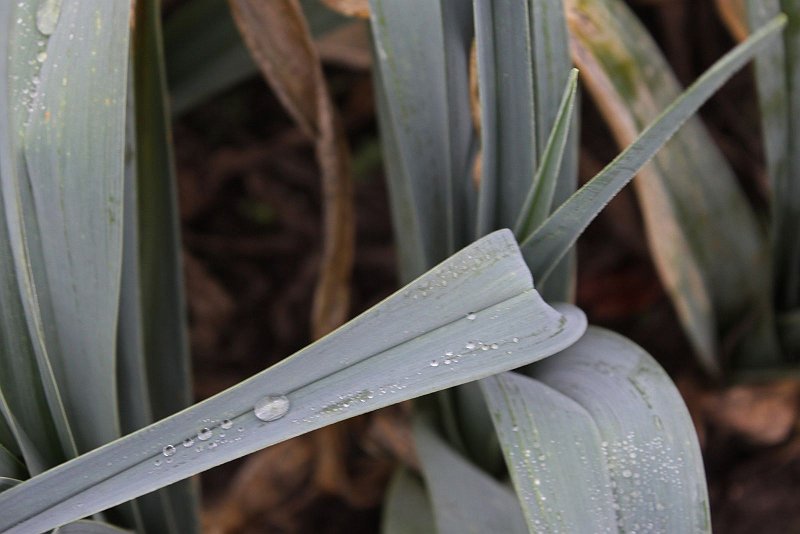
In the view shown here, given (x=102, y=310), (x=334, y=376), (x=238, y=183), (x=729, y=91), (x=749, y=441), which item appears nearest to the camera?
(x=334, y=376)

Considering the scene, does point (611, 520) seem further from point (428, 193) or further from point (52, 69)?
point (52, 69)

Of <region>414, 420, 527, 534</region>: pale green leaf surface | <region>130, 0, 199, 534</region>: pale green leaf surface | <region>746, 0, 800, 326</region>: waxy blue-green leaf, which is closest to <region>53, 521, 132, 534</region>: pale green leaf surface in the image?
<region>130, 0, 199, 534</region>: pale green leaf surface

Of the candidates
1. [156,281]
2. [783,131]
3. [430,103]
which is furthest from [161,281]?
[783,131]

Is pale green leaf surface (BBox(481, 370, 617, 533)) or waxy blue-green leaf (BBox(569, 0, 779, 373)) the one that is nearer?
pale green leaf surface (BBox(481, 370, 617, 533))

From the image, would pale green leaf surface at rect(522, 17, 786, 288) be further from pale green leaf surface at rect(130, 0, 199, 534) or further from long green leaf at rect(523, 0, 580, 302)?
pale green leaf surface at rect(130, 0, 199, 534)

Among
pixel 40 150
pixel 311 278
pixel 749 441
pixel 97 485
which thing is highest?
pixel 40 150

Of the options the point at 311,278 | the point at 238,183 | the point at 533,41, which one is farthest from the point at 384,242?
the point at 533,41

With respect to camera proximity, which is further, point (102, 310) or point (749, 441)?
point (749, 441)

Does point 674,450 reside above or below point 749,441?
above
